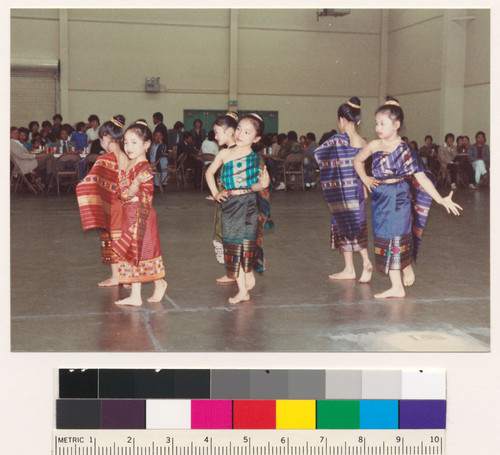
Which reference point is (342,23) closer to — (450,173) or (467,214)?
(450,173)

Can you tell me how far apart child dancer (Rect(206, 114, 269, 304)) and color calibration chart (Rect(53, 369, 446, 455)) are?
146cm

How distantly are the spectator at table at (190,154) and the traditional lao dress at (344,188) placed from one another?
818 cm

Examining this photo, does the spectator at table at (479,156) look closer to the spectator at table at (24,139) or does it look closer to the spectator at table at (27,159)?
the spectator at table at (27,159)

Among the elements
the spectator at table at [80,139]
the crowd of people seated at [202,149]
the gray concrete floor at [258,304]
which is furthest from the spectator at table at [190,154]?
the gray concrete floor at [258,304]

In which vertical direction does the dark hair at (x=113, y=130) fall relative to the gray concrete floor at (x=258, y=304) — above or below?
above

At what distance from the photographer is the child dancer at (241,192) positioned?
401 centimetres

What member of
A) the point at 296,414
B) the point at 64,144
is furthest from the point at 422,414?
the point at 64,144

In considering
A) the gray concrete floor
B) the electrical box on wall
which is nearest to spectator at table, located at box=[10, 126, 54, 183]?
the gray concrete floor

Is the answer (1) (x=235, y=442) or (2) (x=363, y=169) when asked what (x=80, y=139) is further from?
(1) (x=235, y=442)

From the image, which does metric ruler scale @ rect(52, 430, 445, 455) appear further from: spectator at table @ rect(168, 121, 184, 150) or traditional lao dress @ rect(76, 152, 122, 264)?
spectator at table @ rect(168, 121, 184, 150)

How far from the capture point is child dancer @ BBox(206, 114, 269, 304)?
4.01 metres

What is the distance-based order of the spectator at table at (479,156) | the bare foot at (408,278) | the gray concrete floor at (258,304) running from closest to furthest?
Result: the gray concrete floor at (258,304) → the bare foot at (408,278) → the spectator at table at (479,156)

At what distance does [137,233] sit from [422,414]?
1900 mm

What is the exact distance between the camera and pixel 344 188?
15.4 ft
